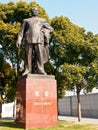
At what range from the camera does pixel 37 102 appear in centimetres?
1005

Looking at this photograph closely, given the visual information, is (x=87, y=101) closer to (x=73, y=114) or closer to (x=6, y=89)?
(x=73, y=114)

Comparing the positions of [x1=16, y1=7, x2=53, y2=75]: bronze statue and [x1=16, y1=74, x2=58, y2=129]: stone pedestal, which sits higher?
[x1=16, y1=7, x2=53, y2=75]: bronze statue

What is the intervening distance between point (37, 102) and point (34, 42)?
224cm

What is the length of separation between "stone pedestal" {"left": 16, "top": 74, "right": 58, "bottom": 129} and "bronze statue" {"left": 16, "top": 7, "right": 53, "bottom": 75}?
536 millimetres

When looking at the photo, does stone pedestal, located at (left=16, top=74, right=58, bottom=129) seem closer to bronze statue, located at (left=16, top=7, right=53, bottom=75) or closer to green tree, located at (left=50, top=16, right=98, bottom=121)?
bronze statue, located at (left=16, top=7, right=53, bottom=75)

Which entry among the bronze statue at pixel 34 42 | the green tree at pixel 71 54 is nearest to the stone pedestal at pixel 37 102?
the bronze statue at pixel 34 42

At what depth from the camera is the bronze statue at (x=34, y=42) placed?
1078 cm

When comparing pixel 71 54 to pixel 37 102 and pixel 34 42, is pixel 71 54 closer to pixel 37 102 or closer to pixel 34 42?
pixel 34 42

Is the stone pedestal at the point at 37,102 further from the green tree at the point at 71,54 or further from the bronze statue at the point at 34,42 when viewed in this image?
the green tree at the point at 71,54

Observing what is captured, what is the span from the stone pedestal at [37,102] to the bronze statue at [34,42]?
1.76 feet

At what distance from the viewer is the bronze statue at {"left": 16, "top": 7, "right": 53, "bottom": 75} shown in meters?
10.8

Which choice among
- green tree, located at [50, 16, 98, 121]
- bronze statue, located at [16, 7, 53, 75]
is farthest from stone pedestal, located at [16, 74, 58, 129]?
green tree, located at [50, 16, 98, 121]

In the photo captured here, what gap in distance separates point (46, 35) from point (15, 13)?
9449 millimetres

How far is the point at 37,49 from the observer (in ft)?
35.5
